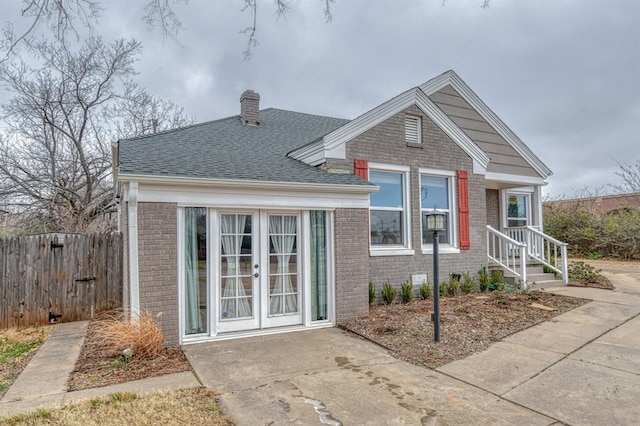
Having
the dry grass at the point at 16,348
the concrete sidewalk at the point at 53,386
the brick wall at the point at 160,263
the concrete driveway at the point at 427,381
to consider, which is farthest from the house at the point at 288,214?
the dry grass at the point at 16,348

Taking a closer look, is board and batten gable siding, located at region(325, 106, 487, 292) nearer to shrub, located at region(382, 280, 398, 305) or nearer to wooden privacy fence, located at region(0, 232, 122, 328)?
shrub, located at region(382, 280, 398, 305)

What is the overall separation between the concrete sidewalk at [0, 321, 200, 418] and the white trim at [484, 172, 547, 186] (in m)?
9.47

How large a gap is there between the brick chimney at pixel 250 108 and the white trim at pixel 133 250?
19.2 feet

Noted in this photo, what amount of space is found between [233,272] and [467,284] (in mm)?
6071

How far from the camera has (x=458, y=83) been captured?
11.2m

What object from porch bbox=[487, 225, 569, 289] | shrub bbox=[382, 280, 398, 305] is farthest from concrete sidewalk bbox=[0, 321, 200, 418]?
porch bbox=[487, 225, 569, 289]

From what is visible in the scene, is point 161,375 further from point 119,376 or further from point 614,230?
point 614,230

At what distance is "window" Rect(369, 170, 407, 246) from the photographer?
8.62m

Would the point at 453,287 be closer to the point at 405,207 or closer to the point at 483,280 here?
the point at 483,280

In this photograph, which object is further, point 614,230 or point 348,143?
point 614,230

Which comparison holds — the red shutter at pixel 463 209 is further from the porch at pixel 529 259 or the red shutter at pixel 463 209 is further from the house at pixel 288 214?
the porch at pixel 529 259

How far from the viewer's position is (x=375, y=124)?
8570 millimetres

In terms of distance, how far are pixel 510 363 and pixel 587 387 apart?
885 millimetres

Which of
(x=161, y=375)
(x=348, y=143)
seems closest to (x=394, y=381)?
(x=161, y=375)
